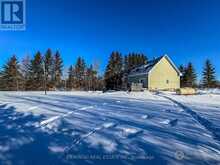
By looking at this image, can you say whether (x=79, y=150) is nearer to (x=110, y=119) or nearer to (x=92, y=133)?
(x=92, y=133)

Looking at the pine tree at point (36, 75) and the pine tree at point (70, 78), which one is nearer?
the pine tree at point (36, 75)

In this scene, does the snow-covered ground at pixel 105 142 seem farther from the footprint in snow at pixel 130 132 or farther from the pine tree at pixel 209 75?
the pine tree at pixel 209 75

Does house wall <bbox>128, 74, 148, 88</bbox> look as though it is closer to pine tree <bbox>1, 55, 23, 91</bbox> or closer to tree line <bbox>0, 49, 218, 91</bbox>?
tree line <bbox>0, 49, 218, 91</bbox>

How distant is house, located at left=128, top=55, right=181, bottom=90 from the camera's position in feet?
116

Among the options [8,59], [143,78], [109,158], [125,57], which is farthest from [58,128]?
[125,57]

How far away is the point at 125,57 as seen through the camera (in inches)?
2630

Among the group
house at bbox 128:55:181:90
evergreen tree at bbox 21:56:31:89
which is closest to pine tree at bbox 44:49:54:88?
evergreen tree at bbox 21:56:31:89

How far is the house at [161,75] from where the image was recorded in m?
35.5

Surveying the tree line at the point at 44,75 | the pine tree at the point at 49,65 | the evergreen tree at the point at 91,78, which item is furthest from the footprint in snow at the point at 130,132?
the evergreen tree at the point at 91,78

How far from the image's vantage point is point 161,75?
3638 cm

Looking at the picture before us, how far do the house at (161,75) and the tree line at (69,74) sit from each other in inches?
228

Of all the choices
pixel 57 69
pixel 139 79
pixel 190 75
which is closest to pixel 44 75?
pixel 57 69

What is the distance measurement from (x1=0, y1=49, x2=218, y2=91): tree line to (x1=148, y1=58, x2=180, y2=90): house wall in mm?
5993

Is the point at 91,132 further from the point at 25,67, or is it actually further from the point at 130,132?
the point at 25,67
